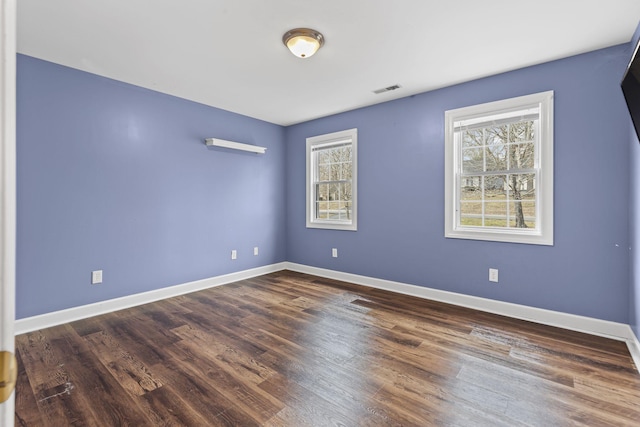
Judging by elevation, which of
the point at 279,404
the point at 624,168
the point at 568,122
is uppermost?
the point at 568,122

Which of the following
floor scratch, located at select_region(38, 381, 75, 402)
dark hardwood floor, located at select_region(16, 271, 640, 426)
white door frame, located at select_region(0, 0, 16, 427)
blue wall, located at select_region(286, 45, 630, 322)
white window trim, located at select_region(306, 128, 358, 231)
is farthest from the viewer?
white window trim, located at select_region(306, 128, 358, 231)

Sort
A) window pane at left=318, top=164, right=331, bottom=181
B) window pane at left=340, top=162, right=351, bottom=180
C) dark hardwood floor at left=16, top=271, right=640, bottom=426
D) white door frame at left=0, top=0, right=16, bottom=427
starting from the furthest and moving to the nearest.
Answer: window pane at left=318, top=164, right=331, bottom=181
window pane at left=340, top=162, right=351, bottom=180
dark hardwood floor at left=16, top=271, right=640, bottom=426
white door frame at left=0, top=0, right=16, bottom=427

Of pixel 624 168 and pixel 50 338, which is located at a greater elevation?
pixel 624 168

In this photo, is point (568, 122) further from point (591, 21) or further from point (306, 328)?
point (306, 328)

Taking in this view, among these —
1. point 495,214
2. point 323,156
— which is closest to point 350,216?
point 323,156

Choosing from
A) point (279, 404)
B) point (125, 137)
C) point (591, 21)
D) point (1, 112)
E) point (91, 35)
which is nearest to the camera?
point (1, 112)

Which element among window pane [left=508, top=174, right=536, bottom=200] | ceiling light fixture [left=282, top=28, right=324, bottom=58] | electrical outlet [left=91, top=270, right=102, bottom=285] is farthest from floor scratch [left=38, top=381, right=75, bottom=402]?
window pane [left=508, top=174, right=536, bottom=200]

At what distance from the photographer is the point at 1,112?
1.31 feet

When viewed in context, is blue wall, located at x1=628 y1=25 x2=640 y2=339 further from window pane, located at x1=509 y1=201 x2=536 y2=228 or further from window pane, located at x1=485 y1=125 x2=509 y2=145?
window pane, located at x1=485 y1=125 x2=509 y2=145

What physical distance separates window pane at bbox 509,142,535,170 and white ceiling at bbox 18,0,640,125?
2.55 feet

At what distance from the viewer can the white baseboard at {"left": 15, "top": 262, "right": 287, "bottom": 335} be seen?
2.75 metres

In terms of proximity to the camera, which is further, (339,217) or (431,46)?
(339,217)

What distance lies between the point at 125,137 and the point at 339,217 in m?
2.89

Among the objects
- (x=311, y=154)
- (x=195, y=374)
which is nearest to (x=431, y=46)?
(x=311, y=154)
